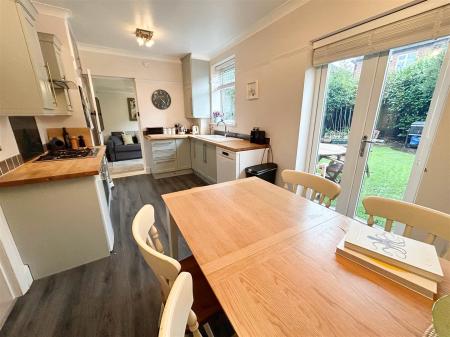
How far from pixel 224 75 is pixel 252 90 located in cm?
138

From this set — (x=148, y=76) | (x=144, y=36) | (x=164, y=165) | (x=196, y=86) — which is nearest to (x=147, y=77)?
(x=148, y=76)

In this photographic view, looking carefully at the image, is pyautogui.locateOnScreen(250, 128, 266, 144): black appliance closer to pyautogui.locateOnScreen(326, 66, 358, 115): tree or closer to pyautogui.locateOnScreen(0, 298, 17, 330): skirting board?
pyautogui.locateOnScreen(326, 66, 358, 115): tree

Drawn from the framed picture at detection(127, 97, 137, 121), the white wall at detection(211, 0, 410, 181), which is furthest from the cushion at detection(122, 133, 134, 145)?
the white wall at detection(211, 0, 410, 181)

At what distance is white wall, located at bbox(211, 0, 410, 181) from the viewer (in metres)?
1.70

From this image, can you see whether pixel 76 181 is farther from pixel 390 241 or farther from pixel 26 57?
pixel 390 241

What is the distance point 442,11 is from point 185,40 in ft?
9.95

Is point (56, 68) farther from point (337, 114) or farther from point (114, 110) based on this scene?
point (114, 110)

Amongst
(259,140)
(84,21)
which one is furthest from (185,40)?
(259,140)

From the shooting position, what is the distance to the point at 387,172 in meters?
1.70

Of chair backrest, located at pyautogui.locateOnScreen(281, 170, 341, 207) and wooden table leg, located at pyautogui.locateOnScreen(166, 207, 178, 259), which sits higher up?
chair backrest, located at pyautogui.locateOnScreen(281, 170, 341, 207)

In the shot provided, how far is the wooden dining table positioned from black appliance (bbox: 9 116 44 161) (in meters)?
1.73

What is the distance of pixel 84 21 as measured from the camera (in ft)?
8.14

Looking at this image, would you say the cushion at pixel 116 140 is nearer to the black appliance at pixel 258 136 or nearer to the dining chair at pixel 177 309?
the black appliance at pixel 258 136

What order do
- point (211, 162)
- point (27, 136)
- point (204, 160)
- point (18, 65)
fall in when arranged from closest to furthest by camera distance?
point (18, 65) < point (27, 136) < point (211, 162) < point (204, 160)
